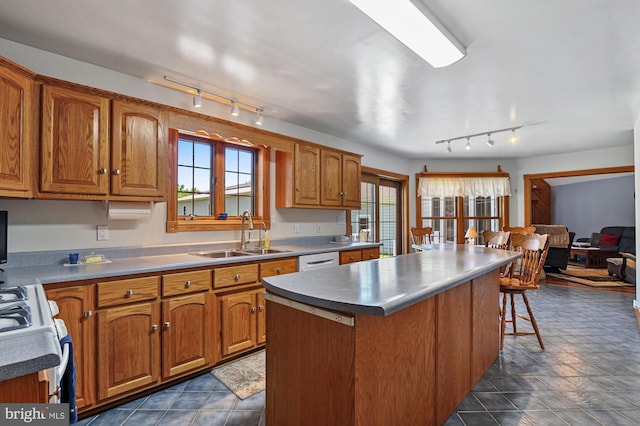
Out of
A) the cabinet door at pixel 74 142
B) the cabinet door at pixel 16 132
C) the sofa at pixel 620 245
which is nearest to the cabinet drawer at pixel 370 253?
the cabinet door at pixel 74 142

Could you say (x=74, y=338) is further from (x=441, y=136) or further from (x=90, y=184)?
(x=441, y=136)

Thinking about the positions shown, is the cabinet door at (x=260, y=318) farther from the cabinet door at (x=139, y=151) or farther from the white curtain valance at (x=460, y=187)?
the white curtain valance at (x=460, y=187)

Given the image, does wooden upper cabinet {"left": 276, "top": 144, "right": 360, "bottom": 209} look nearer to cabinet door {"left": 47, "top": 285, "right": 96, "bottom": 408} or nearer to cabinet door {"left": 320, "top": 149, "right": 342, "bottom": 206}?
cabinet door {"left": 320, "top": 149, "right": 342, "bottom": 206}

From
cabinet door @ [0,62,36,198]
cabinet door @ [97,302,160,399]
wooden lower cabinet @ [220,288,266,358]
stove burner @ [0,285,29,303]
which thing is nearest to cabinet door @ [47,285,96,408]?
cabinet door @ [97,302,160,399]

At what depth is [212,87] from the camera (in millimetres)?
2922

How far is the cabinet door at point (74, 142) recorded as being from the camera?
6.89ft

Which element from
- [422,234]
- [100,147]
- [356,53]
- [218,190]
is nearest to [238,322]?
[218,190]

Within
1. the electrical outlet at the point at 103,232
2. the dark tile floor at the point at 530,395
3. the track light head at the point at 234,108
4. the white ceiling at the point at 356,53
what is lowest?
the dark tile floor at the point at 530,395

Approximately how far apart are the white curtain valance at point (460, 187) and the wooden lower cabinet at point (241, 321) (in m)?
4.59

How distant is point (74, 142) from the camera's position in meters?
2.21

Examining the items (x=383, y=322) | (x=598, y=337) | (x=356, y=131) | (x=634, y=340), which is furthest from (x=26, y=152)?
(x=634, y=340)

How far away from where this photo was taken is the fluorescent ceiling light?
168 centimetres

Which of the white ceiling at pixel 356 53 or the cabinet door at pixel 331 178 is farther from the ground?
the white ceiling at pixel 356 53

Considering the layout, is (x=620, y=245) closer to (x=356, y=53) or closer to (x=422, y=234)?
(x=422, y=234)
